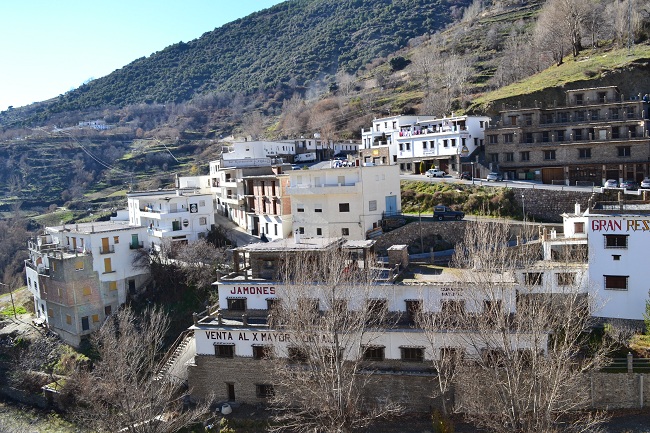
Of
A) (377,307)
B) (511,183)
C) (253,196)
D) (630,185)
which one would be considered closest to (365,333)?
(377,307)

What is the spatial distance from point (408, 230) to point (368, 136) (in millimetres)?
30086

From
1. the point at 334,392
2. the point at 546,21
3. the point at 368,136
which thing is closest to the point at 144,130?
the point at 368,136

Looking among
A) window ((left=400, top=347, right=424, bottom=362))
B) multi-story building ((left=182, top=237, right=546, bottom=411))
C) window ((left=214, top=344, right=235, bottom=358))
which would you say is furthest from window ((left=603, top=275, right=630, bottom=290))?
window ((left=214, top=344, right=235, bottom=358))

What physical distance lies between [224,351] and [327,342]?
7.51m

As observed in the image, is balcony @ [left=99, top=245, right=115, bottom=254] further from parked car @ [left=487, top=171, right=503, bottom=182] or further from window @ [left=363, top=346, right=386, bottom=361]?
parked car @ [left=487, top=171, right=503, bottom=182]

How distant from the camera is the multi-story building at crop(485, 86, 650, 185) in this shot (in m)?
44.8

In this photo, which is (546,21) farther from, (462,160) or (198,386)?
(198,386)

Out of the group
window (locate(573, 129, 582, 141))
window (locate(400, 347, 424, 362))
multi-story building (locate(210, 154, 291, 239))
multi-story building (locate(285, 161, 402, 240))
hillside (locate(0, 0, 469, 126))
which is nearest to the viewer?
window (locate(400, 347, 424, 362))

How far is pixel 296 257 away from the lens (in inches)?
1122

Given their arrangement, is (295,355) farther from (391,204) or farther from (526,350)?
(391,204)

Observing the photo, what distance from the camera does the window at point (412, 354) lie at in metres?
26.0

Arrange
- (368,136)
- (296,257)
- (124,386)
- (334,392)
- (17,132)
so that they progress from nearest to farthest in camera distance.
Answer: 1. (334,392)
2. (124,386)
3. (296,257)
4. (368,136)
5. (17,132)

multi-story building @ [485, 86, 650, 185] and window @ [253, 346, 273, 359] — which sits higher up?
multi-story building @ [485, 86, 650, 185]

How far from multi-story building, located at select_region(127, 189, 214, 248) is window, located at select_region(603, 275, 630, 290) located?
3121cm
